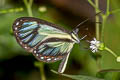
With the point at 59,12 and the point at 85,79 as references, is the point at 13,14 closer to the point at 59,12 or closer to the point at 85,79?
the point at 59,12

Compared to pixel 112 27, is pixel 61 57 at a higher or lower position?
lower

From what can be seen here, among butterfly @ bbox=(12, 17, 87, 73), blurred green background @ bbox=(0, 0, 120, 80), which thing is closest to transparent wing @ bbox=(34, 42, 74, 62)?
butterfly @ bbox=(12, 17, 87, 73)

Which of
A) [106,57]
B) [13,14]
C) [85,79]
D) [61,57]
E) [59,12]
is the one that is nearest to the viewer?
[85,79]

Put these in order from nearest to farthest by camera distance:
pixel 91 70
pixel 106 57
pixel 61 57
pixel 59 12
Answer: pixel 61 57 < pixel 106 57 < pixel 91 70 < pixel 59 12

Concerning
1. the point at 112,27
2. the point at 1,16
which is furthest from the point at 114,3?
the point at 1,16

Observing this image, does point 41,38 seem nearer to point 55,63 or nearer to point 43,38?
point 43,38

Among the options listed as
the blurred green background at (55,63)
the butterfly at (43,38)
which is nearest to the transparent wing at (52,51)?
the butterfly at (43,38)

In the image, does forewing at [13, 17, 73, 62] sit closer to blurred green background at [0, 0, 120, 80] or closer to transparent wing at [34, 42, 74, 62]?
transparent wing at [34, 42, 74, 62]
